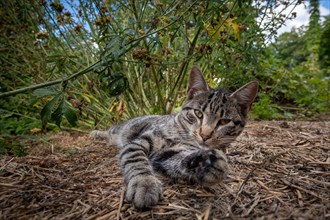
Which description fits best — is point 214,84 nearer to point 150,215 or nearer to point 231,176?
point 231,176

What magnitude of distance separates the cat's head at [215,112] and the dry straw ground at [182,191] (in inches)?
10.6

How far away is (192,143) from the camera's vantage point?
2092 mm

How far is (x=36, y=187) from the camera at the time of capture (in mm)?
1530

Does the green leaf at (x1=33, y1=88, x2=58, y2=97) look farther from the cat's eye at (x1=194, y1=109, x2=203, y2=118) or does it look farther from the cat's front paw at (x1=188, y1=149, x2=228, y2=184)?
the cat's eye at (x1=194, y1=109, x2=203, y2=118)

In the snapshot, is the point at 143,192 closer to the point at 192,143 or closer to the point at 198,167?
the point at 198,167

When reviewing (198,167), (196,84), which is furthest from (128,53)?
(198,167)

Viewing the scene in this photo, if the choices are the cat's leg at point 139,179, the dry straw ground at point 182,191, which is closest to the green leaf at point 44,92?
the dry straw ground at point 182,191

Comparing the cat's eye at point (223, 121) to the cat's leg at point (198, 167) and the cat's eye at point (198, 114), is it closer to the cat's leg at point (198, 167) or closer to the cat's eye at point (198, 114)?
the cat's eye at point (198, 114)

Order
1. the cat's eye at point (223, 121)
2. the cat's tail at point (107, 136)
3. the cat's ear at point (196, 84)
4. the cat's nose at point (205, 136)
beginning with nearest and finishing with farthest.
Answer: the cat's nose at point (205, 136) → the cat's eye at point (223, 121) → the cat's ear at point (196, 84) → the cat's tail at point (107, 136)

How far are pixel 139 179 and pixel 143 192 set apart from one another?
17 cm

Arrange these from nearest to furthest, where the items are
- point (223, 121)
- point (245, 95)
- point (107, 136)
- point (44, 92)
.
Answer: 1. point (44, 92)
2. point (223, 121)
3. point (245, 95)
4. point (107, 136)

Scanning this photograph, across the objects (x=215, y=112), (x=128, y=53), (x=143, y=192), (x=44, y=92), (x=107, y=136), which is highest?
(x=128, y=53)

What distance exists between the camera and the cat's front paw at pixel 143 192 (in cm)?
129

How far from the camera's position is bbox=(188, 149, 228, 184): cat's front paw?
1.57m
